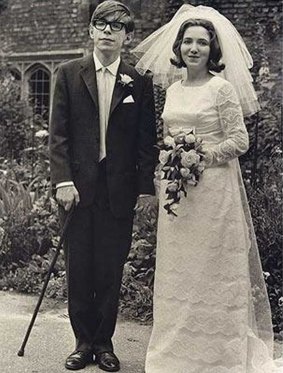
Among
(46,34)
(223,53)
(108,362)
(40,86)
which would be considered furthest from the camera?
(40,86)

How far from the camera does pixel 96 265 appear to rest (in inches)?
158

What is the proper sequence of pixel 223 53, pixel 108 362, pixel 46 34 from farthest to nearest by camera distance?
pixel 46 34, pixel 108 362, pixel 223 53

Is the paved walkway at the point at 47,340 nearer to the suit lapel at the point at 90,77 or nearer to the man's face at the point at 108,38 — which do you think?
the suit lapel at the point at 90,77

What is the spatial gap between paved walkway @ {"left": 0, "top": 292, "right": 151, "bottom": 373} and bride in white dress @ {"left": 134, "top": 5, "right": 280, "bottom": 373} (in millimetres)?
563

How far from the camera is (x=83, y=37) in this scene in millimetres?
11445

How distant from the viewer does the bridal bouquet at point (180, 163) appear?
3.54 metres

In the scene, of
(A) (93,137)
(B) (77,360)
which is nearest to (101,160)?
(A) (93,137)

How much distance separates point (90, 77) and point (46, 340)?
75.6 inches

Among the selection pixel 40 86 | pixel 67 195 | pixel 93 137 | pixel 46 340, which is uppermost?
pixel 40 86

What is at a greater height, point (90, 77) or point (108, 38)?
point (108, 38)

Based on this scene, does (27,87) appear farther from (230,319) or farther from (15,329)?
(230,319)

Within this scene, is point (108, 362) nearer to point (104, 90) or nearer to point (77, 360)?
point (77, 360)

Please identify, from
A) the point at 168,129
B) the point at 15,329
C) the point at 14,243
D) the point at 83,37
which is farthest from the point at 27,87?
the point at 168,129

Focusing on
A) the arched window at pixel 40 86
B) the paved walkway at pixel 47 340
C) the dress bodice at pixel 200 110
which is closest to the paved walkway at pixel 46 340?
the paved walkway at pixel 47 340
